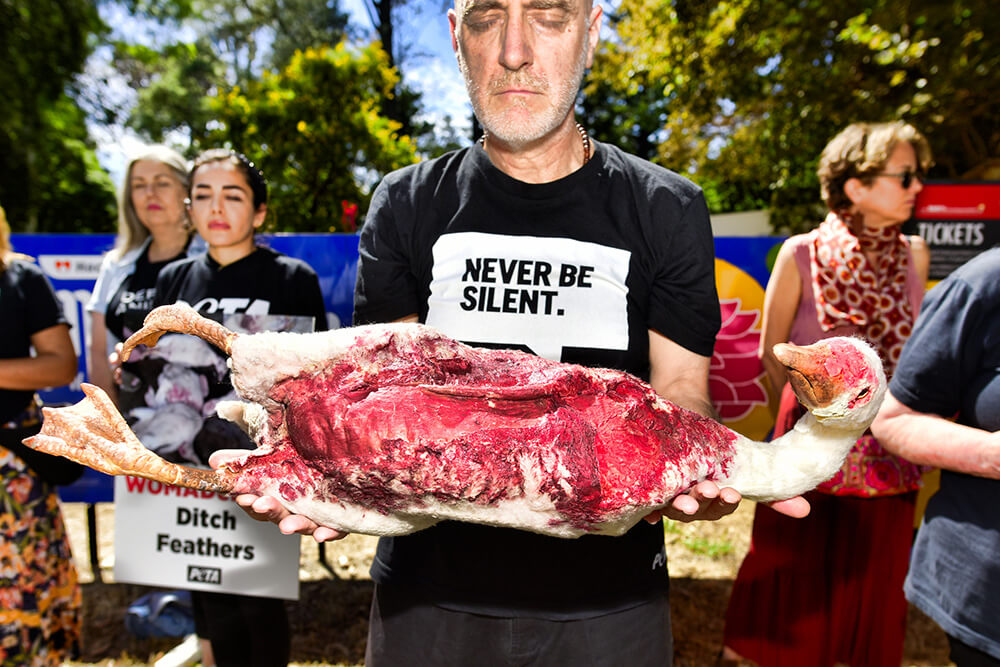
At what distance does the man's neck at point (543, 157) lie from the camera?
1.69 m

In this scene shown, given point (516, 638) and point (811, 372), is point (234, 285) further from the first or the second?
point (811, 372)

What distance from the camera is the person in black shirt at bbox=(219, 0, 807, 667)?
158 centimetres

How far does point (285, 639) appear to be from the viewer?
292 centimetres

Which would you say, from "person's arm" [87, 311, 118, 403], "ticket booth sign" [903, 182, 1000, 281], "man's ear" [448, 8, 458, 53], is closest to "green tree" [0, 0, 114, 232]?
"person's arm" [87, 311, 118, 403]

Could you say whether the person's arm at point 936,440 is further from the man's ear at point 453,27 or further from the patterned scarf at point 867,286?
the man's ear at point 453,27

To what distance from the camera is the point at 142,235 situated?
10.4ft

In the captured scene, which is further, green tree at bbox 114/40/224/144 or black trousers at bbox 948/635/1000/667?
green tree at bbox 114/40/224/144

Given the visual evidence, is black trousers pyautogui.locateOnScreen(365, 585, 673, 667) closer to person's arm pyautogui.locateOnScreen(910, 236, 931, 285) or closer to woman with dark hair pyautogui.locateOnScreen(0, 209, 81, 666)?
woman with dark hair pyautogui.locateOnScreen(0, 209, 81, 666)

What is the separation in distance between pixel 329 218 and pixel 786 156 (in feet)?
20.0

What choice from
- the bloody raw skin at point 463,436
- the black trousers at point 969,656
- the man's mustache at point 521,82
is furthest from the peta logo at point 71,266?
the black trousers at point 969,656

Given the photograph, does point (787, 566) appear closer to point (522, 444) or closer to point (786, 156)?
point (522, 444)

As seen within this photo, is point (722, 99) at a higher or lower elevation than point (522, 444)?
higher

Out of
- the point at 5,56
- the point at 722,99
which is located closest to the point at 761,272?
the point at 722,99

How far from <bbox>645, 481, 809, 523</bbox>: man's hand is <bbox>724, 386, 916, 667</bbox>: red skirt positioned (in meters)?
1.40
